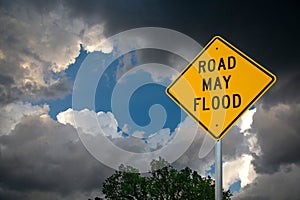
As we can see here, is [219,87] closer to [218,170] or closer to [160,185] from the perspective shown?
[218,170]

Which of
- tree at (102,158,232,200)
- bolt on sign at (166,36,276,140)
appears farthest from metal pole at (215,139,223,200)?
tree at (102,158,232,200)

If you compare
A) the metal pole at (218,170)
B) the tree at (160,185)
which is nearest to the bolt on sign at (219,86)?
the metal pole at (218,170)

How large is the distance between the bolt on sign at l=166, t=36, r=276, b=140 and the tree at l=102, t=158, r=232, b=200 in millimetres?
33022

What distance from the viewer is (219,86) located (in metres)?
5.66

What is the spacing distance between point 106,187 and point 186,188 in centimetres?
854

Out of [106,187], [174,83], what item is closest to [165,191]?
[106,187]

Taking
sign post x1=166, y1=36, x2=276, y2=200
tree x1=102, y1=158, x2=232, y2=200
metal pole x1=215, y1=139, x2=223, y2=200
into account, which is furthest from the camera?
tree x1=102, y1=158, x2=232, y2=200

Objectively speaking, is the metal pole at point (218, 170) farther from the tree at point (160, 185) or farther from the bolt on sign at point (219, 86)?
the tree at point (160, 185)

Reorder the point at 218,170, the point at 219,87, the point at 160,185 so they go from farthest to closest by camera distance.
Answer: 1. the point at 160,185
2. the point at 219,87
3. the point at 218,170

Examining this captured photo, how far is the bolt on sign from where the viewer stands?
5551 millimetres

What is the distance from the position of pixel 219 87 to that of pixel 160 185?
34793mm

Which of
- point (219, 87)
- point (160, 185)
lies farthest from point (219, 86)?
point (160, 185)

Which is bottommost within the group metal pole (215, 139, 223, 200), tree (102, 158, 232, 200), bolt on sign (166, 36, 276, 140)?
metal pole (215, 139, 223, 200)

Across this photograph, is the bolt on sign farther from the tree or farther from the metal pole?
the tree
